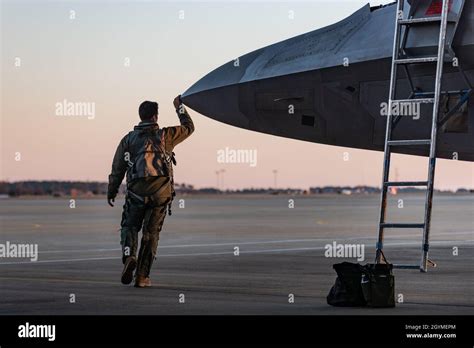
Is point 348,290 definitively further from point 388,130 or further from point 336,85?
point 336,85

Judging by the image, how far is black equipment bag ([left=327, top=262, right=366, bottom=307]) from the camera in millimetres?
12297

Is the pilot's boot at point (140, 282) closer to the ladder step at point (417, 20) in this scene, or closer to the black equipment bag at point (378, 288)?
the black equipment bag at point (378, 288)

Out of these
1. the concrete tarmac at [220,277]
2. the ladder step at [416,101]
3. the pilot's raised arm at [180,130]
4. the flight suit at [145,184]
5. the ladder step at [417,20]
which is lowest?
the concrete tarmac at [220,277]

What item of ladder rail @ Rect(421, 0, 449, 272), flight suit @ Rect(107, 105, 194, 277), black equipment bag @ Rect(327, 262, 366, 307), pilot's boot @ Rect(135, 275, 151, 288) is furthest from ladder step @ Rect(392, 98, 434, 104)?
pilot's boot @ Rect(135, 275, 151, 288)

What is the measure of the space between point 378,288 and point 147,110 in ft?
15.1

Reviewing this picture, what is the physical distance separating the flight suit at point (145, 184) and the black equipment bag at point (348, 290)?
10.7 feet

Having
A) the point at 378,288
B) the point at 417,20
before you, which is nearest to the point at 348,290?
the point at 378,288

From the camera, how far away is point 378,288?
1222 centimetres

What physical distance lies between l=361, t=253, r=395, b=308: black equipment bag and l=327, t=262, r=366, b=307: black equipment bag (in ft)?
0.27

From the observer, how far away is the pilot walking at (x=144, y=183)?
48.3ft

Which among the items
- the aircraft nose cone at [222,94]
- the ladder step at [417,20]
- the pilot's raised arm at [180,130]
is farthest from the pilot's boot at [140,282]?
the ladder step at [417,20]

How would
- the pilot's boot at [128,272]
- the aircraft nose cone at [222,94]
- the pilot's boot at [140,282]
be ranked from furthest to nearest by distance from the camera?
1. the aircraft nose cone at [222,94]
2. the pilot's boot at [140,282]
3. the pilot's boot at [128,272]

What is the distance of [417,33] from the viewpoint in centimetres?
1691
